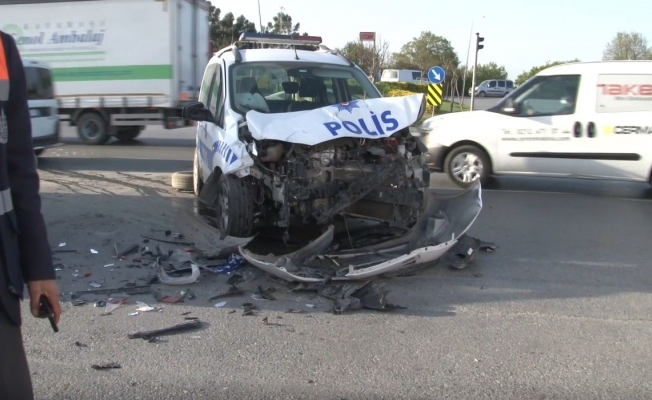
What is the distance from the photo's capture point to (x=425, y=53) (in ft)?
207

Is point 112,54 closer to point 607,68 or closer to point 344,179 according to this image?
point 607,68

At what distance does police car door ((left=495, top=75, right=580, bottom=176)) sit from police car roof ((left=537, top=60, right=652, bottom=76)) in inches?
4.5

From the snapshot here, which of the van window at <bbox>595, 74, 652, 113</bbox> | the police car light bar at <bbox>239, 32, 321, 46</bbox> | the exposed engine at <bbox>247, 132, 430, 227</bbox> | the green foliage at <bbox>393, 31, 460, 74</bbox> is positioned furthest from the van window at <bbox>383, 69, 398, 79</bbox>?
the exposed engine at <bbox>247, 132, 430, 227</bbox>

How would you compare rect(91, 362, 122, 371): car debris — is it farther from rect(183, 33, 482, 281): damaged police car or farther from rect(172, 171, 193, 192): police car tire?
rect(172, 171, 193, 192): police car tire

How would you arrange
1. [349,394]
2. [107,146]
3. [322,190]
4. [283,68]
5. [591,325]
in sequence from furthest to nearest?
[107,146] → [283,68] → [322,190] → [591,325] → [349,394]

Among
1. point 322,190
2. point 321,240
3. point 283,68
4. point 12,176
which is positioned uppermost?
point 283,68

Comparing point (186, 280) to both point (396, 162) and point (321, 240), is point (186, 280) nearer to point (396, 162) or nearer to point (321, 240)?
point (321, 240)

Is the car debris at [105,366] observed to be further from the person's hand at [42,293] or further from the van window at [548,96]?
the van window at [548,96]

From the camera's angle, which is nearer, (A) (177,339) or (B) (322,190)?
(A) (177,339)

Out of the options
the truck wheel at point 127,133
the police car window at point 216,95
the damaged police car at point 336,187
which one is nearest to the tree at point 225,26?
the truck wheel at point 127,133

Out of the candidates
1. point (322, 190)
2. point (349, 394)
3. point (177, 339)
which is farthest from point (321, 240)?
point (349, 394)

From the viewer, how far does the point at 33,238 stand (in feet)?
7.88

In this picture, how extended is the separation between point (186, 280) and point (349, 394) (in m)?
2.28

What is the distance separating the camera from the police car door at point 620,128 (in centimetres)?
961
